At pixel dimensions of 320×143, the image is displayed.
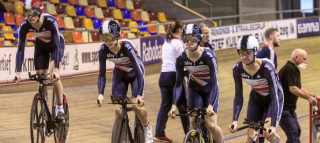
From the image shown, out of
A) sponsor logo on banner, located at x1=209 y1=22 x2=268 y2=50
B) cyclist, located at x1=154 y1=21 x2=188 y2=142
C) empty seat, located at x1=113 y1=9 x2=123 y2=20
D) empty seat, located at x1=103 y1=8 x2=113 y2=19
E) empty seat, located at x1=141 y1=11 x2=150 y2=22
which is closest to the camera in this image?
cyclist, located at x1=154 y1=21 x2=188 y2=142

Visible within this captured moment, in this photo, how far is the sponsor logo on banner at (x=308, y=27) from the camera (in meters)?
19.8

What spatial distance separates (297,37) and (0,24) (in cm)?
1135

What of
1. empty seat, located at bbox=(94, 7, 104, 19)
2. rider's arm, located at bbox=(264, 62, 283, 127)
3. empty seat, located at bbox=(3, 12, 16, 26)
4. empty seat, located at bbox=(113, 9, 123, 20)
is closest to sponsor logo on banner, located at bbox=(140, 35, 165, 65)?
empty seat, located at bbox=(94, 7, 104, 19)

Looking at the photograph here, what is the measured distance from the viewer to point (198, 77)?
545 cm

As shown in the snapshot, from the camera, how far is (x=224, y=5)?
20.6m

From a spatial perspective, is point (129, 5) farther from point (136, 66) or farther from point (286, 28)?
point (136, 66)

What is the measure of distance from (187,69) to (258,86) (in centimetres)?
77

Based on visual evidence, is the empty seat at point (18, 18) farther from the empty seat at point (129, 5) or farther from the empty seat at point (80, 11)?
the empty seat at point (129, 5)

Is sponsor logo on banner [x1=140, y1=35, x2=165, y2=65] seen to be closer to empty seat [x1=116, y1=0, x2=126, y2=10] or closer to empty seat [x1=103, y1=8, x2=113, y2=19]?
empty seat [x1=103, y1=8, x2=113, y2=19]

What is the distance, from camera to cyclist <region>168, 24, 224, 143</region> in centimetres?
507

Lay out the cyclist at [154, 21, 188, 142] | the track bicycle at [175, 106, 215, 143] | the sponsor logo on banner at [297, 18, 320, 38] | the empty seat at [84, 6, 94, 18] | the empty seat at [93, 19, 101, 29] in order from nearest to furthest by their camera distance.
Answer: the track bicycle at [175, 106, 215, 143] → the cyclist at [154, 21, 188, 142] → the empty seat at [93, 19, 101, 29] → the empty seat at [84, 6, 94, 18] → the sponsor logo on banner at [297, 18, 320, 38]

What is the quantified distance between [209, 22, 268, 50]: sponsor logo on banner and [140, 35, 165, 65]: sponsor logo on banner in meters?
2.55

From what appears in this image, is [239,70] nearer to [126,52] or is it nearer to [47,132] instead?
[126,52]

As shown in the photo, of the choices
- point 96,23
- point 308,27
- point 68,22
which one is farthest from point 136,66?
point 308,27
